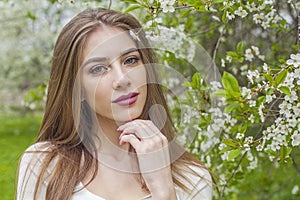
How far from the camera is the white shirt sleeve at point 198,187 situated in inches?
73.7

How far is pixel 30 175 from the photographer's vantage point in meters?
1.75

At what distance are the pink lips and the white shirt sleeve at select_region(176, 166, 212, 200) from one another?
0.42 m

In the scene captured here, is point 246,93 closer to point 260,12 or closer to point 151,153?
point 151,153

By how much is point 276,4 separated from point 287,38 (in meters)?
0.39

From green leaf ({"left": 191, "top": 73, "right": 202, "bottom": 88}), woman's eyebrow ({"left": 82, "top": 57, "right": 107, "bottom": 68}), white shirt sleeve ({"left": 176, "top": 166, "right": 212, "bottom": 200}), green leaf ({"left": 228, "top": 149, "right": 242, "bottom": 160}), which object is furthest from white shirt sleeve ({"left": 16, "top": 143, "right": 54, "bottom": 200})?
green leaf ({"left": 191, "top": 73, "right": 202, "bottom": 88})

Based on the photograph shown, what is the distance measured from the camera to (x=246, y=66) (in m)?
2.77

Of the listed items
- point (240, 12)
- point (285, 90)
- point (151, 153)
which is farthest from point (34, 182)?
point (240, 12)

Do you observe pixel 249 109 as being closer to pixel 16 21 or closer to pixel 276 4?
pixel 276 4

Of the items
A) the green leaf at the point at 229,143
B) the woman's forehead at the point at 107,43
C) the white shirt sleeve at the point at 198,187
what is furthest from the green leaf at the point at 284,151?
the woman's forehead at the point at 107,43

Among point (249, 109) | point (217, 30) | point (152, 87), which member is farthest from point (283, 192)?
point (152, 87)

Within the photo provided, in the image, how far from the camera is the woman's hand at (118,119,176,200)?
165 centimetres

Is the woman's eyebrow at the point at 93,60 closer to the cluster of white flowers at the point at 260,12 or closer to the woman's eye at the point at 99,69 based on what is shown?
the woman's eye at the point at 99,69

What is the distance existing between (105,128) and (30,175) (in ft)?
0.89

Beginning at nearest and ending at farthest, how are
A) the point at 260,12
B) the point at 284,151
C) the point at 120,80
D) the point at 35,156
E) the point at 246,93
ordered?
the point at 120,80 → the point at 35,156 → the point at 246,93 → the point at 284,151 → the point at 260,12
